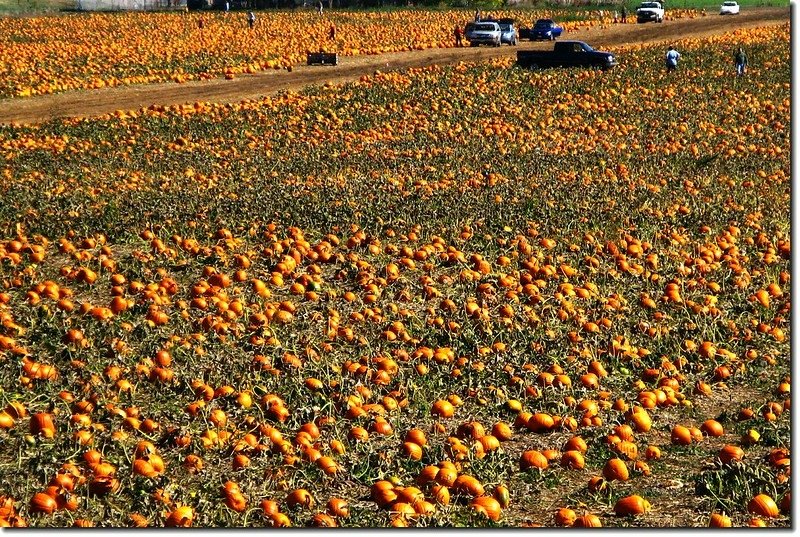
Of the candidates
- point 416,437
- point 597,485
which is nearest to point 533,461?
point 597,485

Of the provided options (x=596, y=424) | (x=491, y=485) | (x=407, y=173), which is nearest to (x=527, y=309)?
(x=596, y=424)

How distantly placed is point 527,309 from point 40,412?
185 inches

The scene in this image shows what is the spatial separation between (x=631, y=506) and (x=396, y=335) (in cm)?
377

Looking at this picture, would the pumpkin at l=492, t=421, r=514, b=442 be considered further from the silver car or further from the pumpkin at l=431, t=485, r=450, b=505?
the silver car

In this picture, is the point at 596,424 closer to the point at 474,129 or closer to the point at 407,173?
the point at 407,173

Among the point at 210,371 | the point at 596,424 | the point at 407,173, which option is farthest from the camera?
the point at 407,173

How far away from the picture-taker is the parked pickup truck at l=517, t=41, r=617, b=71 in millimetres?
34094

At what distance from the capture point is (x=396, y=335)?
995cm

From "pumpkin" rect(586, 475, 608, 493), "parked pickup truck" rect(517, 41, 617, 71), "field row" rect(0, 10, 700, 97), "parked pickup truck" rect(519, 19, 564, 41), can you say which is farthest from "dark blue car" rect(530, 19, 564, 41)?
"pumpkin" rect(586, 475, 608, 493)

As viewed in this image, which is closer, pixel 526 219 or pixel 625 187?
pixel 526 219

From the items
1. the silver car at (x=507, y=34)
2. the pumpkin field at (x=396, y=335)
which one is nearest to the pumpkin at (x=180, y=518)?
the pumpkin field at (x=396, y=335)

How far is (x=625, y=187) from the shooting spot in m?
16.9

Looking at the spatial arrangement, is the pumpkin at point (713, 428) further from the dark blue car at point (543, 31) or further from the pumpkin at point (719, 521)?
the dark blue car at point (543, 31)

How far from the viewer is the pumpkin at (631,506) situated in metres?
6.55
